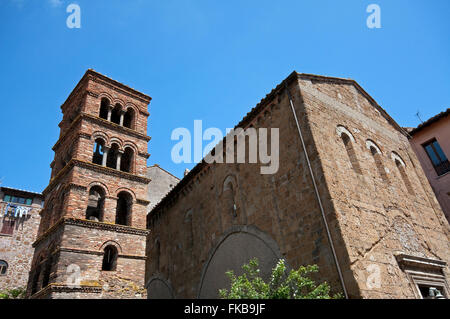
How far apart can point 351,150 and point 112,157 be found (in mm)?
11353

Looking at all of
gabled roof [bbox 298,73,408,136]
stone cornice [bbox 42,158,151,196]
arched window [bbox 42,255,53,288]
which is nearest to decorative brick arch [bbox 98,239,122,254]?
arched window [bbox 42,255,53,288]

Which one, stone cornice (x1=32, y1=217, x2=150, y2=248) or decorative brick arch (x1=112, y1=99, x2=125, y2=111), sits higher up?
decorative brick arch (x1=112, y1=99, x2=125, y2=111)

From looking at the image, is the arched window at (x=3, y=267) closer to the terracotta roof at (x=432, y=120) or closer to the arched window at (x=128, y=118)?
the arched window at (x=128, y=118)

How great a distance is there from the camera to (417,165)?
1412cm

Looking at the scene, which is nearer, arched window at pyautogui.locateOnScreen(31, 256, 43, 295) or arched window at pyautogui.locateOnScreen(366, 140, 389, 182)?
arched window at pyautogui.locateOnScreen(366, 140, 389, 182)

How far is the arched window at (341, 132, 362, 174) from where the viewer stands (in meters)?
10.5

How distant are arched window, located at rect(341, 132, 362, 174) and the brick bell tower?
28.9ft

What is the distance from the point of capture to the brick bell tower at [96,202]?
A: 39.7 ft

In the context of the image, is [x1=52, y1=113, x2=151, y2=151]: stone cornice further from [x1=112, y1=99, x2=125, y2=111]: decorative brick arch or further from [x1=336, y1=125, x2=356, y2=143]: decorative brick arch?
[x1=336, y1=125, x2=356, y2=143]: decorative brick arch

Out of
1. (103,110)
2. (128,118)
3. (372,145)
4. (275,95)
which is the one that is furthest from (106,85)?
(372,145)

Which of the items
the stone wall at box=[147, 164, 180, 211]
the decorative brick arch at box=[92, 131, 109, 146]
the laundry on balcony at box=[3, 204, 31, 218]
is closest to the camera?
the decorative brick arch at box=[92, 131, 109, 146]

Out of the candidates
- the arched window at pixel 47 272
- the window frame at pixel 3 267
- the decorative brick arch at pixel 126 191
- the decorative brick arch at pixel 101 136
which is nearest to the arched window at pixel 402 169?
the decorative brick arch at pixel 126 191

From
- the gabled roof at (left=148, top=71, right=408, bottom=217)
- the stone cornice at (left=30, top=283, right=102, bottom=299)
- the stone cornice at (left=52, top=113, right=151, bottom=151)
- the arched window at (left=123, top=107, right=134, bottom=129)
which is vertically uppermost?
the arched window at (left=123, top=107, right=134, bottom=129)

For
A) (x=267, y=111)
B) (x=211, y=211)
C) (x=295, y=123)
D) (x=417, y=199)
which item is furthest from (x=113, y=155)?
(x=417, y=199)
